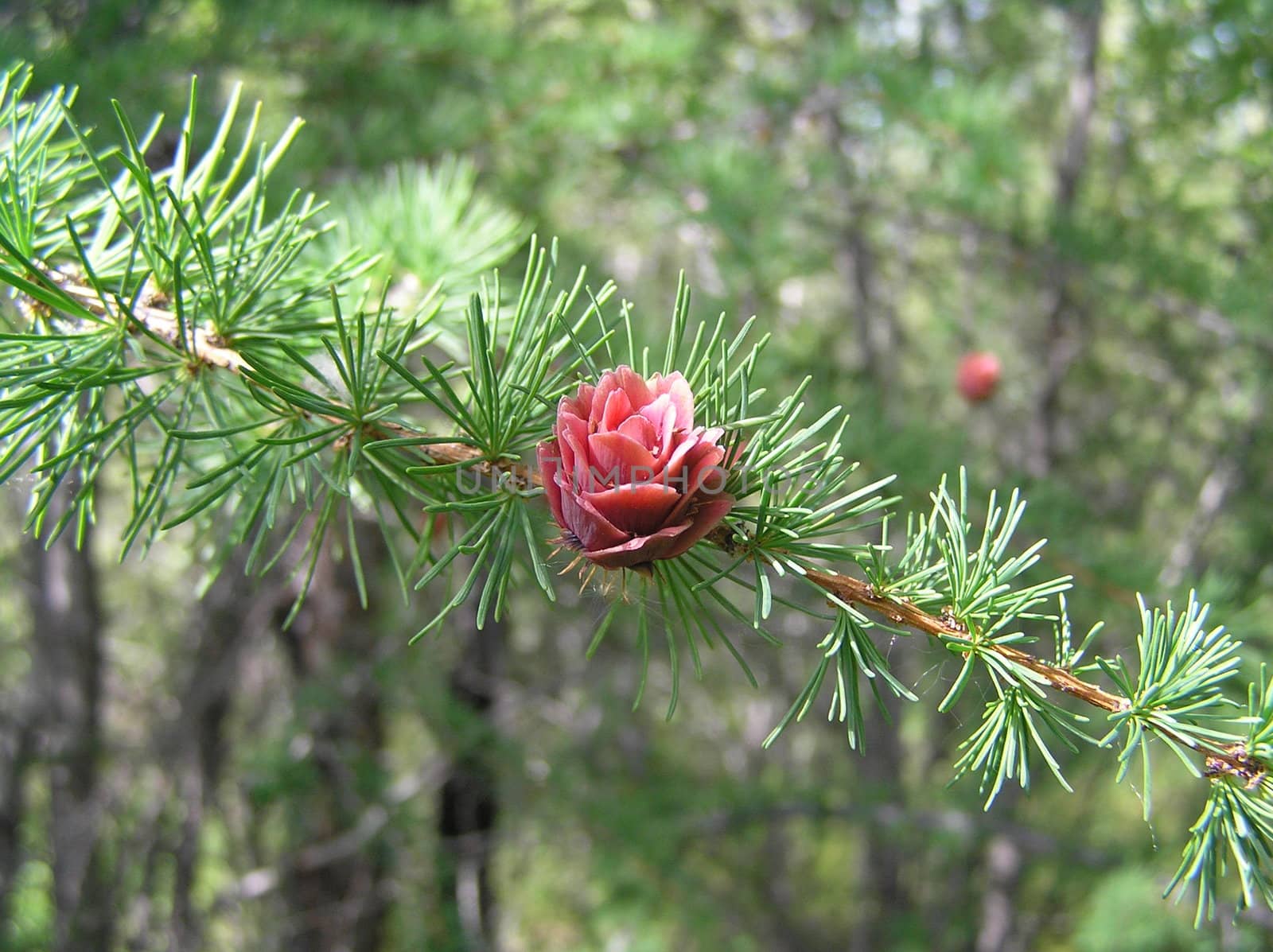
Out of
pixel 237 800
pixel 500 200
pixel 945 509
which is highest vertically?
pixel 500 200

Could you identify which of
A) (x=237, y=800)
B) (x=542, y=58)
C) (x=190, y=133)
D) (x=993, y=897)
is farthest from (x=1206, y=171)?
(x=237, y=800)

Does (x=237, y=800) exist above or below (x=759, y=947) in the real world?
above

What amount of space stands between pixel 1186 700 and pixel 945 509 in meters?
0.12

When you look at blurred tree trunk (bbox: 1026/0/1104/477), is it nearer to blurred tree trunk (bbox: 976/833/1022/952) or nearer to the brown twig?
blurred tree trunk (bbox: 976/833/1022/952)

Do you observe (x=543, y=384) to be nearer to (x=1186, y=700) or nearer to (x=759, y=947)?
(x=1186, y=700)

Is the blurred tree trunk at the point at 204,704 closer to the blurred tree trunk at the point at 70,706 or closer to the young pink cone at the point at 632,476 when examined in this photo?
the blurred tree trunk at the point at 70,706

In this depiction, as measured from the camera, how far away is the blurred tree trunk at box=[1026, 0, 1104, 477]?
190 centimetres

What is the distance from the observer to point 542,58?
1349 mm

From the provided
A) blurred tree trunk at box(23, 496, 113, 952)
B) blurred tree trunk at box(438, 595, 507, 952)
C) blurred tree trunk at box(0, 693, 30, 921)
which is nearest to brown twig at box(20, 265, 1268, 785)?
blurred tree trunk at box(23, 496, 113, 952)

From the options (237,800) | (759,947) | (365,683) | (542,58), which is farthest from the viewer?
(759,947)

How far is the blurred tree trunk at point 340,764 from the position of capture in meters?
1.77

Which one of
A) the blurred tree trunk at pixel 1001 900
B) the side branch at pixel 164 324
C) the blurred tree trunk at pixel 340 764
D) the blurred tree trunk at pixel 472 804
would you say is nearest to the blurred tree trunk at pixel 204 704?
the blurred tree trunk at pixel 340 764

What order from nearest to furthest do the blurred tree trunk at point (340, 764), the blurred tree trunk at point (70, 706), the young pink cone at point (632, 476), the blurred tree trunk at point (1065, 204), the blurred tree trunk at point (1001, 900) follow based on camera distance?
the young pink cone at point (632, 476)
the blurred tree trunk at point (70, 706)
the blurred tree trunk at point (340, 764)
the blurred tree trunk at point (1065, 204)
the blurred tree trunk at point (1001, 900)

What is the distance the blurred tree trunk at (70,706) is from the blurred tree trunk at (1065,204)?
5.92 ft
